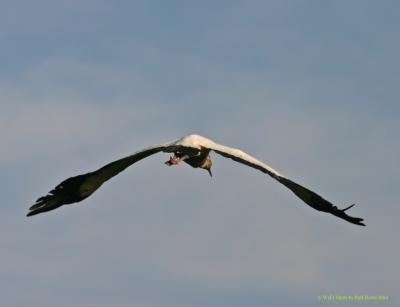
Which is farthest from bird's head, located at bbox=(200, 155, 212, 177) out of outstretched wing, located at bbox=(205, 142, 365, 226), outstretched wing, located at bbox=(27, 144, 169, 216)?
outstretched wing, located at bbox=(27, 144, 169, 216)

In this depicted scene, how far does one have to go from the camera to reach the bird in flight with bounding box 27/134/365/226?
34938mm

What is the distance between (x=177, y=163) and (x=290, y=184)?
3.16 m

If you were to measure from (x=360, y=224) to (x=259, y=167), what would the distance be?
4.11 metres

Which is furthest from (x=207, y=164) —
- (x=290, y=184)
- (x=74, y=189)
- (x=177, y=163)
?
(x=74, y=189)

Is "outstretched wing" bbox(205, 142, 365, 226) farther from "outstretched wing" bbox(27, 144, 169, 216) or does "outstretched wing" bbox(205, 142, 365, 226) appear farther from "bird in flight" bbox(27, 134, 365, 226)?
"outstretched wing" bbox(27, 144, 169, 216)

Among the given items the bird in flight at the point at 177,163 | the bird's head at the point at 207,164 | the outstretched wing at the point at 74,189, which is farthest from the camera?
the bird's head at the point at 207,164

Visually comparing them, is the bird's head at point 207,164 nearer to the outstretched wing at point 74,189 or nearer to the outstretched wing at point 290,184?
the outstretched wing at point 290,184

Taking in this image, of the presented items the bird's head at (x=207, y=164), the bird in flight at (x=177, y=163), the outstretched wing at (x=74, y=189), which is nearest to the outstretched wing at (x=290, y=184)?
the bird in flight at (x=177, y=163)

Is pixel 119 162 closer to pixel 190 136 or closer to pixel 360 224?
pixel 190 136

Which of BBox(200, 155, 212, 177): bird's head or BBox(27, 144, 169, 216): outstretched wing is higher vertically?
BBox(200, 155, 212, 177): bird's head

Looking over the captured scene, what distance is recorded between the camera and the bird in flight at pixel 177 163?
3494 centimetres

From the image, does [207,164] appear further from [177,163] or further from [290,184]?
[290,184]

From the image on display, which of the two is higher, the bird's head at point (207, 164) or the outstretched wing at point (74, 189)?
the bird's head at point (207, 164)

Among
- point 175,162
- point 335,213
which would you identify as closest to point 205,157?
point 175,162
